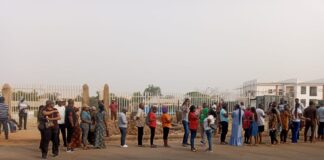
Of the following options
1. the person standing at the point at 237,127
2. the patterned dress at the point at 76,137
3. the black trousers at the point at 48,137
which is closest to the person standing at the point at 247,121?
the person standing at the point at 237,127

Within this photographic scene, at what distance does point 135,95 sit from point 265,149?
41.3 feet

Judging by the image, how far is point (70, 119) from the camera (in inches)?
566

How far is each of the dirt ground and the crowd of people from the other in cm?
41

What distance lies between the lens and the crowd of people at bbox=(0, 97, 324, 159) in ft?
44.7

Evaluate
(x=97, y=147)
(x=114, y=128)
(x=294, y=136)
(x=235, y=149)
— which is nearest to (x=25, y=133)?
(x=114, y=128)

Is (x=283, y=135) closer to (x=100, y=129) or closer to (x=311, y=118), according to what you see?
(x=311, y=118)

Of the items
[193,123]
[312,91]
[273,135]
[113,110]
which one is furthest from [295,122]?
[312,91]

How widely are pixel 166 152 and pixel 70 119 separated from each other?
3.18 m

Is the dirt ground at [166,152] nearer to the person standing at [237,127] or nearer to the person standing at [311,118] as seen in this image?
the person standing at [237,127]

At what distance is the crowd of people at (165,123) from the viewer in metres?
13.6

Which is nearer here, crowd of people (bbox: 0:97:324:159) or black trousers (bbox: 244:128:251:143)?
crowd of people (bbox: 0:97:324:159)

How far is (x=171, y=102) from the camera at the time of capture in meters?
29.2

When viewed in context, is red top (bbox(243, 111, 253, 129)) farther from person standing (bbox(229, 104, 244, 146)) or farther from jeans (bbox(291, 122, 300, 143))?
jeans (bbox(291, 122, 300, 143))

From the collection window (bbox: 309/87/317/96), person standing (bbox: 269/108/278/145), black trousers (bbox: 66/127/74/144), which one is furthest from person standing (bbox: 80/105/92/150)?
window (bbox: 309/87/317/96)
